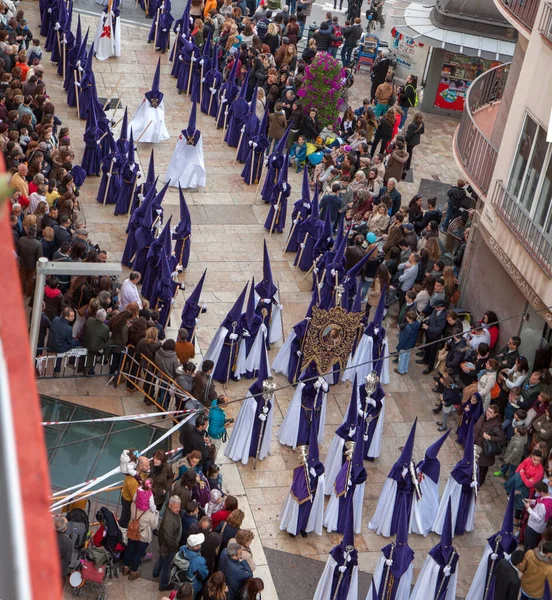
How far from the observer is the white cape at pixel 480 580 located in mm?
11869

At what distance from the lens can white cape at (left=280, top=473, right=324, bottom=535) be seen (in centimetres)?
1279

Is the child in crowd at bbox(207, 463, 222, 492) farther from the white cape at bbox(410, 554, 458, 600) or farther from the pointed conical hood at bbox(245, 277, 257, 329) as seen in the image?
the pointed conical hood at bbox(245, 277, 257, 329)

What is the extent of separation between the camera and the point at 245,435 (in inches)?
554

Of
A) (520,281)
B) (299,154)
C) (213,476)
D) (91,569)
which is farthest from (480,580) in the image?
(299,154)

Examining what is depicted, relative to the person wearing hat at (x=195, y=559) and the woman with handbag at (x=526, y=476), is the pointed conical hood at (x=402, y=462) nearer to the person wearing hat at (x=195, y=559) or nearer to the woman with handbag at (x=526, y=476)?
the woman with handbag at (x=526, y=476)

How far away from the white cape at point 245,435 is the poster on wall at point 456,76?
15772 millimetres

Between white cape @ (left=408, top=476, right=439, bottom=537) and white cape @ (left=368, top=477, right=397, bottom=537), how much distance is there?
1.10 feet

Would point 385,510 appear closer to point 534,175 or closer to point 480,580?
point 480,580

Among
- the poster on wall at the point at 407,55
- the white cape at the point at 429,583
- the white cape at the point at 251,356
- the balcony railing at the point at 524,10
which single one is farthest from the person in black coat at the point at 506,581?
the poster on wall at the point at 407,55

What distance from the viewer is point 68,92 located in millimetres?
25047

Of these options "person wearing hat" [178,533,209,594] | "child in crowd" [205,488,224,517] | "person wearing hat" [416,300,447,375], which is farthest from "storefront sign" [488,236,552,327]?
"person wearing hat" [178,533,209,594]

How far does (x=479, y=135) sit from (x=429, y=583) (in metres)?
8.44

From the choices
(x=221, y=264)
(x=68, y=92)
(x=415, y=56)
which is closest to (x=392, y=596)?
(x=221, y=264)

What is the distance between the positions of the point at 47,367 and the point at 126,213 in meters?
5.83
